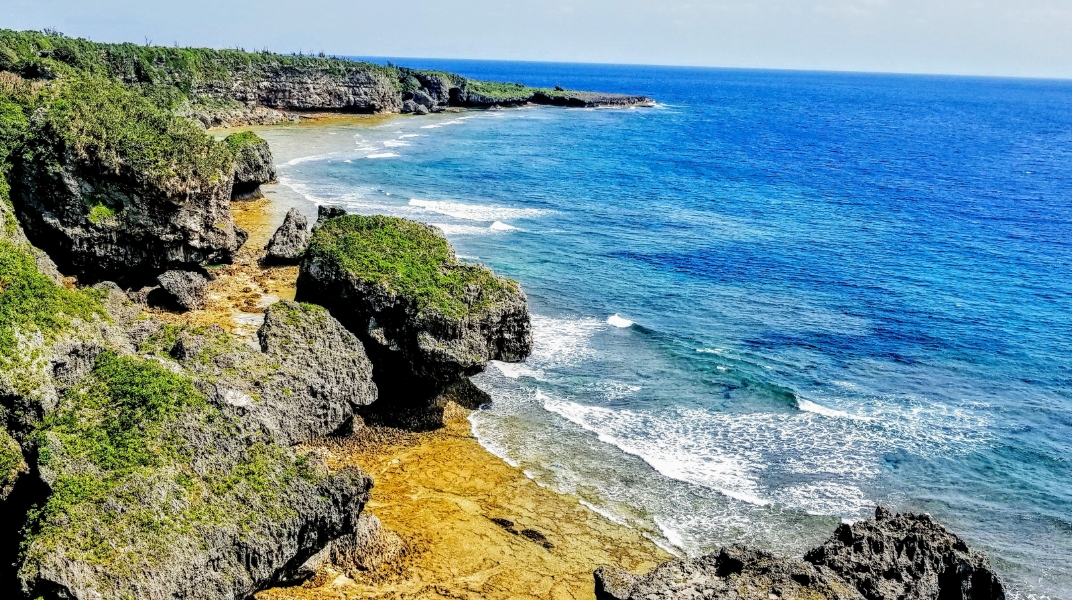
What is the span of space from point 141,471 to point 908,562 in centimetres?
1478

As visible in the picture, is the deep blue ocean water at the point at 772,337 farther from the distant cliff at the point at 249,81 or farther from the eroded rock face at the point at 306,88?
the eroded rock face at the point at 306,88

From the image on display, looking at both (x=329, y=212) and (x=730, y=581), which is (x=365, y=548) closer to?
(x=730, y=581)

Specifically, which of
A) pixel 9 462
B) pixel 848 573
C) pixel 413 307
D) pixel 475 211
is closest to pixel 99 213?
pixel 413 307

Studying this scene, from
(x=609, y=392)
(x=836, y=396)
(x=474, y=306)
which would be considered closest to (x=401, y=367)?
(x=474, y=306)

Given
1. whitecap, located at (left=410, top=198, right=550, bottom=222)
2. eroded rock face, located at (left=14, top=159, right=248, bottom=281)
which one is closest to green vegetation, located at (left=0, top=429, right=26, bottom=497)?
eroded rock face, located at (left=14, top=159, right=248, bottom=281)

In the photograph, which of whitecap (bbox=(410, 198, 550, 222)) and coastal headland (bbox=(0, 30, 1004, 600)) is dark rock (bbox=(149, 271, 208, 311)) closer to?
coastal headland (bbox=(0, 30, 1004, 600))

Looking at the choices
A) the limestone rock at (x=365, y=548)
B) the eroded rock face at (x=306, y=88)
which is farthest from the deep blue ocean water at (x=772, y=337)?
the eroded rock face at (x=306, y=88)

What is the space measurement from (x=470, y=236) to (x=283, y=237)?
15.6m

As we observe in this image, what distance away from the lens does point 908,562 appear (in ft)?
49.4

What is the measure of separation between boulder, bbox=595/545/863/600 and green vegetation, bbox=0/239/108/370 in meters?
13.6

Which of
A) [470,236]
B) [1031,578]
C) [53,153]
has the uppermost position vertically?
[53,153]

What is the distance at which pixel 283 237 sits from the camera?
126ft

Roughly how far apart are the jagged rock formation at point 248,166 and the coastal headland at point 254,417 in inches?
577

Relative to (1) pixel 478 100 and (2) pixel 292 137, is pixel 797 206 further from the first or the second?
(1) pixel 478 100
